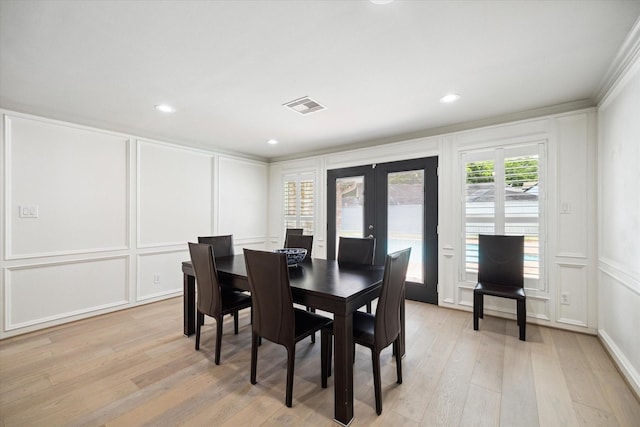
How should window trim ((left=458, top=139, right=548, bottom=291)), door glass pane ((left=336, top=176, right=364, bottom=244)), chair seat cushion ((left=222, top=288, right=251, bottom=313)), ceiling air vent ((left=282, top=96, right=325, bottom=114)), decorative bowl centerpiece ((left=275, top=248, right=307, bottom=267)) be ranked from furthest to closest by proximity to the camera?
1. door glass pane ((left=336, top=176, right=364, bottom=244))
2. window trim ((left=458, top=139, right=548, bottom=291))
3. ceiling air vent ((left=282, top=96, right=325, bottom=114))
4. decorative bowl centerpiece ((left=275, top=248, right=307, bottom=267))
5. chair seat cushion ((left=222, top=288, right=251, bottom=313))

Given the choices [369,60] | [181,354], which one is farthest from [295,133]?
[181,354]

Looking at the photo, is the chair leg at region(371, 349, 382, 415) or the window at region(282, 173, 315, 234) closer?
the chair leg at region(371, 349, 382, 415)

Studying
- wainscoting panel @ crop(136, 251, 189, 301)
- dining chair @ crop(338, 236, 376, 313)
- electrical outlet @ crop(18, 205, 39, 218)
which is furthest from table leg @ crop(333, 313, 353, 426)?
electrical outlet @ crop(18, 205, 39, 218)

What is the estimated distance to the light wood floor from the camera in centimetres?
176

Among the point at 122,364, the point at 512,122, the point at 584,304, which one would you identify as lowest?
the point at 122,364

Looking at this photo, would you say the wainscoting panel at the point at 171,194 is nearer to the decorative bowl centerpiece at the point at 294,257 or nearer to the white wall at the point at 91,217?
the white wall at the point at 91,217

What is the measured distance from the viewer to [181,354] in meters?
2.53

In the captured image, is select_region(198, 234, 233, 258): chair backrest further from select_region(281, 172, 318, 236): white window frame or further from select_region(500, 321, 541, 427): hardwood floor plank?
select_region(500, 321, 541, 427): hardwood floor plank

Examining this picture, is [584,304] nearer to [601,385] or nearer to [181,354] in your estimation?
[601,385]

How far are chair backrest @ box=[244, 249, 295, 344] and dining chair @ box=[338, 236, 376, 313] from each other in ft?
3.88

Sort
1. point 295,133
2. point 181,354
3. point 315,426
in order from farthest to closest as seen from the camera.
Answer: point 295,133 < point 181,354 < point 315,426

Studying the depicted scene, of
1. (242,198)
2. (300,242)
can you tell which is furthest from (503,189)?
(242,198)

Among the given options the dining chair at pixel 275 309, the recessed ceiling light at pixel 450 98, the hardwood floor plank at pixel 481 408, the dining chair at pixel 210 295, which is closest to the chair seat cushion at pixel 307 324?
the dining chair at pixel 275 309

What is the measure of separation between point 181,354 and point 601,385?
10.8 feet
